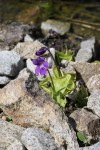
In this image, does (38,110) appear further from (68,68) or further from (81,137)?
(68,68)

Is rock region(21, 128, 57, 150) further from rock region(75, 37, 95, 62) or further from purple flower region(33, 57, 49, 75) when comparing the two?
rock region(75, 37, 95, 62)

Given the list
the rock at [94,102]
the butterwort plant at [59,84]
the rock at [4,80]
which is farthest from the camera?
the rock at [4,80]

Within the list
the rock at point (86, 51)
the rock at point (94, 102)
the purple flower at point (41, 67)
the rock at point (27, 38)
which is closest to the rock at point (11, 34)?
the rock at point (27, 38)

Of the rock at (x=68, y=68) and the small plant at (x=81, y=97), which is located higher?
the rock at (x=68, y=68)

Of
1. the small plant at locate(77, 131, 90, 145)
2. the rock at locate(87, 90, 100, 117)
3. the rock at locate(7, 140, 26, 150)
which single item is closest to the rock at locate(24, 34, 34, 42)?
the rock at locate(87, 90, 100, 117)

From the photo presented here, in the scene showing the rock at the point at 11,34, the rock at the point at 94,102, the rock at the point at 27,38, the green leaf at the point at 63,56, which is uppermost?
the rock at the point at 94,102

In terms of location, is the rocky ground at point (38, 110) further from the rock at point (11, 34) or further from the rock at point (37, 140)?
the rock at point (11, 34)

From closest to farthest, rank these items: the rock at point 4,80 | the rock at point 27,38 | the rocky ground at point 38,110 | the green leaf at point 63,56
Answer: the rocky ground at point 38,110 → the rock at point 4,80 → the green leaf at point 63,56 → the rock at point 27,38
